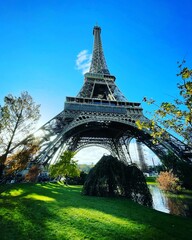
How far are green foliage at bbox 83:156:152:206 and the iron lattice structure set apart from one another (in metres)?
6.42

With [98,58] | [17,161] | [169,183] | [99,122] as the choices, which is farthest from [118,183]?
[98,58]

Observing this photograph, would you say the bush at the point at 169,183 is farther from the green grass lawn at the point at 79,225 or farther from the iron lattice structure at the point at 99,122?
the green grass lawn at the point at 79,225

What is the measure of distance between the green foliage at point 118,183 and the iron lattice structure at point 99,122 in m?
6.42

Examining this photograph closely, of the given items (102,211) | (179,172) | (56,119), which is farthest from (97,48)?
(102,211)

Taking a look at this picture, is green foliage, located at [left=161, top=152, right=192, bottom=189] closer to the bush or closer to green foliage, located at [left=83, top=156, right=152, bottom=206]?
the bush

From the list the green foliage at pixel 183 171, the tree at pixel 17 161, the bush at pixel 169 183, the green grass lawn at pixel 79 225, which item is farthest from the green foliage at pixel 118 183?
the green foliage at pixel 183 171

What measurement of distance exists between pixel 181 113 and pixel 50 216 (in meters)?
6.88

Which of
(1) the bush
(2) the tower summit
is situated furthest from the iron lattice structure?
(1) the bush

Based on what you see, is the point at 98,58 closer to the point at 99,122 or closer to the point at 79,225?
the point at 99,122

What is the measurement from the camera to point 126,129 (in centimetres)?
3431

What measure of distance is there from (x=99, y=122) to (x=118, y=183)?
956 inches

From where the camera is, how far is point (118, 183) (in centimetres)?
1141

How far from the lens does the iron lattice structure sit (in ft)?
78.1

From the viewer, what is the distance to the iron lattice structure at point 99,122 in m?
23.8
